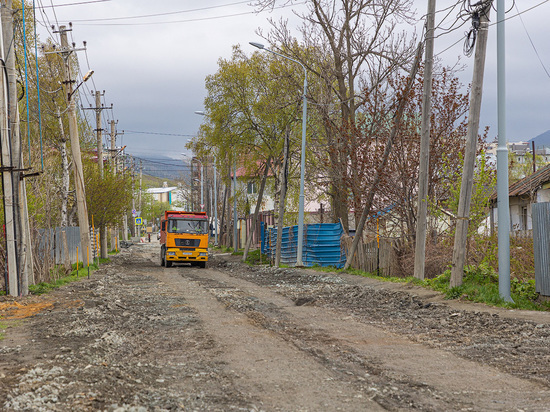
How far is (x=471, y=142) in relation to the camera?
14922 millimetres

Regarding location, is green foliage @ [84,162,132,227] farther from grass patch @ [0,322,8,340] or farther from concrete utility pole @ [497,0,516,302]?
concrete utility pole @ [497,0,516,302]

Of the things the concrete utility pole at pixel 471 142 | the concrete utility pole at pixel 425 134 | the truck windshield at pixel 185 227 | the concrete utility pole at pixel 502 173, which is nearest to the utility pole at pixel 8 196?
the concrete utility pole at pixel 425 134

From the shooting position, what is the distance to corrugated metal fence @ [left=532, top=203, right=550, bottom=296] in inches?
513

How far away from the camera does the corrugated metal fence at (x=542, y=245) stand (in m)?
13.0

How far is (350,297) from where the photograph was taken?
17609 mm

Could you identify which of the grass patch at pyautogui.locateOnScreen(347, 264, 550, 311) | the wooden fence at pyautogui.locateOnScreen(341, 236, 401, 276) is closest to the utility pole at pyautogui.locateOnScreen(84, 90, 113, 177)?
the wooden fence at pyautogui.locateOnScreen(341, 236, 401, 276)

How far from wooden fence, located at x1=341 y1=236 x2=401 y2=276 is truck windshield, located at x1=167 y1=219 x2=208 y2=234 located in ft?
35.1

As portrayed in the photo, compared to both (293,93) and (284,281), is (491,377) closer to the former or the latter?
(284,281)

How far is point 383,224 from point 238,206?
65.8 feet

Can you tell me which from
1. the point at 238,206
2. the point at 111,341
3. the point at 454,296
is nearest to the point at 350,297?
the point at 454,296

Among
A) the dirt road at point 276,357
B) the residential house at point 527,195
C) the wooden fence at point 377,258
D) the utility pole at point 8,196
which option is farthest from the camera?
the residential house at point 527,195

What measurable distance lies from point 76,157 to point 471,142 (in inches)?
704

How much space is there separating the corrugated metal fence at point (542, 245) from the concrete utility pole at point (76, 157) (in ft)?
64.0

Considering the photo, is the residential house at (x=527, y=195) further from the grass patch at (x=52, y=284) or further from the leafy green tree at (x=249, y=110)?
the grass patch at (x=52, y=284)
